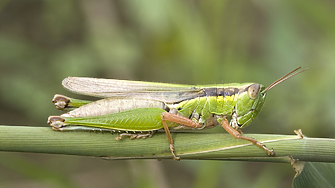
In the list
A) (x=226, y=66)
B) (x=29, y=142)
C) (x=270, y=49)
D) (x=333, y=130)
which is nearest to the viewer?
(x=29, y=142)

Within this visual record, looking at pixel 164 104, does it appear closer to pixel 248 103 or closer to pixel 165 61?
pixel 248 103

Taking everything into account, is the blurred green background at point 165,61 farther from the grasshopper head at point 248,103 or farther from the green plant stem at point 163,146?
the green plant stem at point 163,146

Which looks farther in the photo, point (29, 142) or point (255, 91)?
point (255, 91)

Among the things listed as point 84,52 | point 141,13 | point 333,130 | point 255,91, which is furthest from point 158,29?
point 333,130

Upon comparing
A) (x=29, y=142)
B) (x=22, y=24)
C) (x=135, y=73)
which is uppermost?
(x=22, y=24)

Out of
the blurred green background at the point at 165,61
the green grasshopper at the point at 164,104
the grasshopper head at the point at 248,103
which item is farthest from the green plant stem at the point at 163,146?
the blurred green background at the point at 165,61

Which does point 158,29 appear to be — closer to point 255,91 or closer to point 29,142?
point 255,91

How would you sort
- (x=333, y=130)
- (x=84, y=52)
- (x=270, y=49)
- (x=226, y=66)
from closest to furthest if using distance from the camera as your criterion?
(x=333, y=130) → (x=226, y=66) → (x=270, y=49) → (x=84, y=52)
